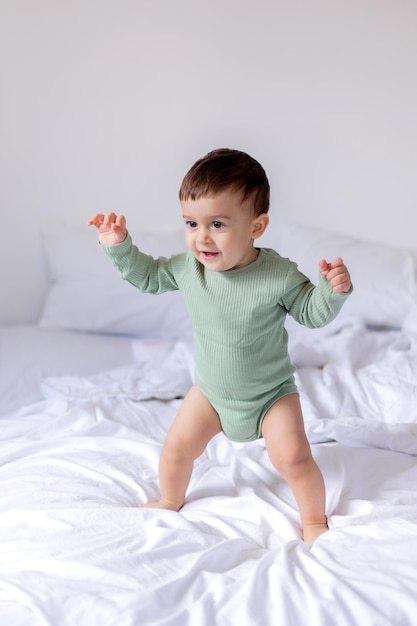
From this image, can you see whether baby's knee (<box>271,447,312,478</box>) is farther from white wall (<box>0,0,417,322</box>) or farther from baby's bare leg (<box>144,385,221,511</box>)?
white wall (<box>0,0,417,322</box>)

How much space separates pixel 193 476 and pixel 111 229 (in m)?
0.56

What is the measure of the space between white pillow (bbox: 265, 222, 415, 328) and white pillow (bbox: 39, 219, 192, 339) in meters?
0.35

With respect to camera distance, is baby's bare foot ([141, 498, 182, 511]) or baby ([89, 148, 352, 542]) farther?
baby's bare foot ([141, 498, 182, 511])

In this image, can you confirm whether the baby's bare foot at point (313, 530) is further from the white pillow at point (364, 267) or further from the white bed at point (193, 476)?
the white pillow at point (364, 267)

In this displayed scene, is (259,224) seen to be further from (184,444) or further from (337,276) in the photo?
(184,444)

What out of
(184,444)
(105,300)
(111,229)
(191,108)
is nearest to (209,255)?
(111,229)

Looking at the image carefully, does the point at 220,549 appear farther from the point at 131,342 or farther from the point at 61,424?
the point at 131,342

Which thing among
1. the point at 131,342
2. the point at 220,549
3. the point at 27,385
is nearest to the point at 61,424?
the point at 27,385

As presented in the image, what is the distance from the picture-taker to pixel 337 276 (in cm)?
125

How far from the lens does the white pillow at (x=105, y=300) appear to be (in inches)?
90.1

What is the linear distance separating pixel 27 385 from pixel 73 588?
2.97 ft

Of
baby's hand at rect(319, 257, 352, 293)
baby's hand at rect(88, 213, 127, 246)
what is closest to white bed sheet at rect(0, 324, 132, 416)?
baby's hand at rect(88, 213, 127, 246)

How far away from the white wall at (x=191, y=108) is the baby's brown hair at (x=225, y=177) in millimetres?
1117

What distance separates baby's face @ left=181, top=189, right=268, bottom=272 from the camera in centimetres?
126
